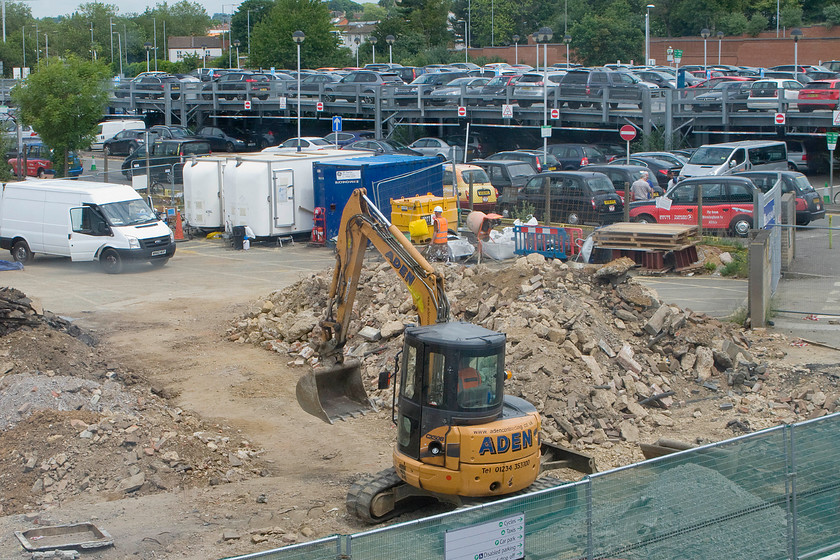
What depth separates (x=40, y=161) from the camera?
42.2m

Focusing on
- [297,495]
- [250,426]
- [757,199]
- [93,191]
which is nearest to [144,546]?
[297,495]

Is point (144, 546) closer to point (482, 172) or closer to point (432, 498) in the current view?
point (432, 498)

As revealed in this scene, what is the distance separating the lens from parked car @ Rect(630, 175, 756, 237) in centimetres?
2459

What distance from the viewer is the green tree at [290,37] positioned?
219 feet

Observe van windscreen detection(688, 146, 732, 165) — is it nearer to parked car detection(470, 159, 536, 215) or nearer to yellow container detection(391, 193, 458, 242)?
parked car detection(470, 159, 536, 215)

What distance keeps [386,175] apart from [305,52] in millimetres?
45179

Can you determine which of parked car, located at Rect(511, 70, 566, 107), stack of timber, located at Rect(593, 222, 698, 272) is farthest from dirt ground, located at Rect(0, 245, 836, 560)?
parked car, located at Rect(511, 70, 566, 107)

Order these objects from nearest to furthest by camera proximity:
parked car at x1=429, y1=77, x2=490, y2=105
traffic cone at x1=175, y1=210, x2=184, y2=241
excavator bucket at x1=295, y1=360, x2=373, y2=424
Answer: excavator bucket at x1=295, y1=360, x2=373, y2=424 < traffic cone at x1=175, y1=210, x2=184, y2=241 < parked car at x1=429, y1=77, x2=490, y2=105

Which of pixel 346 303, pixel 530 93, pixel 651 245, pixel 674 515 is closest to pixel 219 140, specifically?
pixel 530 93

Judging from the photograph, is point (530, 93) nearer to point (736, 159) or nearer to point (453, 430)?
point (736, 159)

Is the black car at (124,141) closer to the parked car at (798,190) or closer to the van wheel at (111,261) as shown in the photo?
the van wheel at (111,261)

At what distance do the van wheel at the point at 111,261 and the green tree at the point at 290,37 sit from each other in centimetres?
4515

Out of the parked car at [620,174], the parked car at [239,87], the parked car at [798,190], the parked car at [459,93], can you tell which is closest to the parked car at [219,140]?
the parked car at [239,87]

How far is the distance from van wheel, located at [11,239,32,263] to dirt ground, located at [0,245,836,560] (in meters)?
8.10
